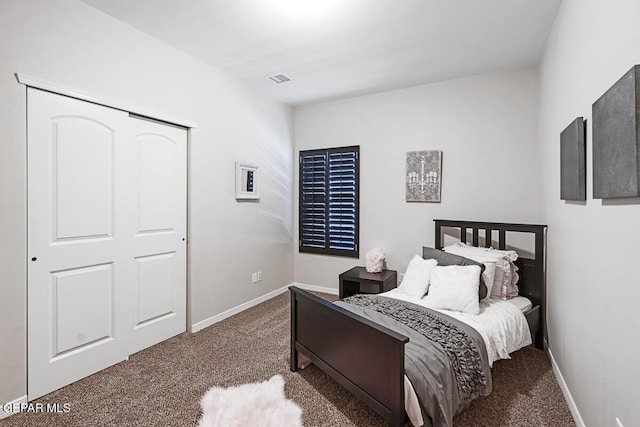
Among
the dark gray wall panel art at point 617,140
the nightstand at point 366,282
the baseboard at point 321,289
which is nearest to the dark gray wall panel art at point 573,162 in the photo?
the dark gray wall panel art at point 617,140

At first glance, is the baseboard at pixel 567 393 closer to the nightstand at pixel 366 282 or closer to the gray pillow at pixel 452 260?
the gray pillow at pixel 452 260

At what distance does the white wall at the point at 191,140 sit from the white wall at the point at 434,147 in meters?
0.74

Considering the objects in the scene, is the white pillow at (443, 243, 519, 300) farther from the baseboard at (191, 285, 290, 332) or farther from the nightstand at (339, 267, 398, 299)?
the baseboard at (191, 285, 290, 332)

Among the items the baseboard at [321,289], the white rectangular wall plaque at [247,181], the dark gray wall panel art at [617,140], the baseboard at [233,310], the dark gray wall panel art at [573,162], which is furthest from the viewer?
the baseboard at [321,289]

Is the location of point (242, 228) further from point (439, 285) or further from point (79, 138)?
point (439, 285)

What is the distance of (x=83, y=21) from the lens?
7.63 feet

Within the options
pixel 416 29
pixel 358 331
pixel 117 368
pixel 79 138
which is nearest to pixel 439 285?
pixel 358 331

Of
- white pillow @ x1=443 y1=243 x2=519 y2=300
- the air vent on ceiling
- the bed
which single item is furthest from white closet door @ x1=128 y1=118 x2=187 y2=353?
white pillow @ x1=443 y1=243 x2=519 y2=300

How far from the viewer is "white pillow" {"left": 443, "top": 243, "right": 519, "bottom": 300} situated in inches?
111

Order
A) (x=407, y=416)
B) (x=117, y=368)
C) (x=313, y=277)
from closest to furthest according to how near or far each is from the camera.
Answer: (x=407, y=416) → (x=117, y=368) → (x=313, y=277)

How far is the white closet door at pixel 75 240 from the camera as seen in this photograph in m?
2.12

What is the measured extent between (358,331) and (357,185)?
2.70 metres

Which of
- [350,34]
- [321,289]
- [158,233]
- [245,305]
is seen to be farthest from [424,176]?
[158,233]

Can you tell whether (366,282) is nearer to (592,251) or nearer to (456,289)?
(456,289)
